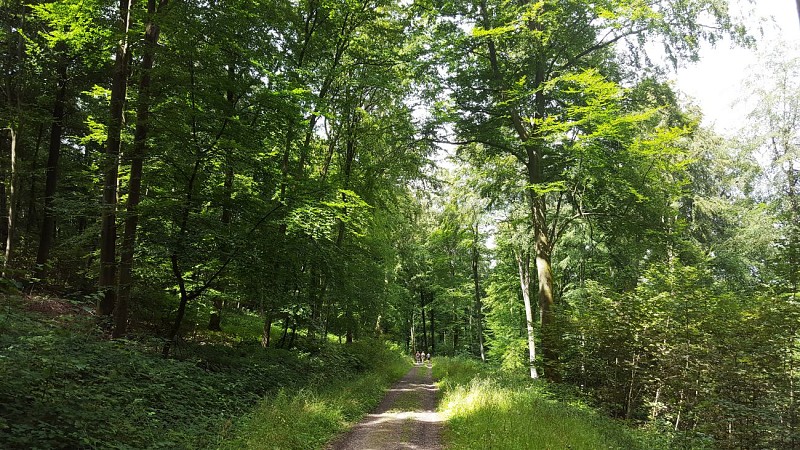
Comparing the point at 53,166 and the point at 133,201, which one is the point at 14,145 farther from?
the point at 133,201

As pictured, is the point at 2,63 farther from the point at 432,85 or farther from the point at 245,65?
the point at 432,85

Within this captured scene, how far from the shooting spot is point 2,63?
14852 mm

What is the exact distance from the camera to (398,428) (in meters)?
9.52

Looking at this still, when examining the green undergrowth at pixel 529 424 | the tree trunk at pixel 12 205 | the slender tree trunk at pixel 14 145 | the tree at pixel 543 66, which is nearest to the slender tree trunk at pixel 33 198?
the slender tree trunk at pixel 14 145

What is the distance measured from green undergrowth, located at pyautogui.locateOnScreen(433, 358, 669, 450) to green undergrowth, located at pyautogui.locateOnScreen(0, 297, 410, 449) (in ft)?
10.1

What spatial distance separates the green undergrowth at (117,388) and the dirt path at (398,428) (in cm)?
94

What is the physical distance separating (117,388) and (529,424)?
699cm

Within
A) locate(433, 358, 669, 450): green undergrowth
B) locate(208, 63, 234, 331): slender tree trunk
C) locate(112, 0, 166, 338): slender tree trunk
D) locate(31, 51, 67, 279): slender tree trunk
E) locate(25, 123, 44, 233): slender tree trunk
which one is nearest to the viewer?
locate(433, 358, 669, 450): green undergrowth

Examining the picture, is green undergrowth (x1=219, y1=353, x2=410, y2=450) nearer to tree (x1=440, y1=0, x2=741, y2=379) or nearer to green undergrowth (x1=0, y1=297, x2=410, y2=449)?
green undergrowth (x1=0, y1=297, x2=410, y2=449)

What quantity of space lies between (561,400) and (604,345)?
1978mm

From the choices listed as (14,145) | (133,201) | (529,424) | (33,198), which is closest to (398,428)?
(529,424)

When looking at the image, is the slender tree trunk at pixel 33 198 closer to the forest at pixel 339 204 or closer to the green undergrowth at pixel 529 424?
the forest at pixel 339 204

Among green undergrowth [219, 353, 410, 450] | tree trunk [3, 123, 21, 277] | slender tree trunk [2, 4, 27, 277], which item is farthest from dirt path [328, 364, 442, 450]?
tree trunk [3, 123, 21, 277]

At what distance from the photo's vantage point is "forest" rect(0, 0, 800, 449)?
8.38m
